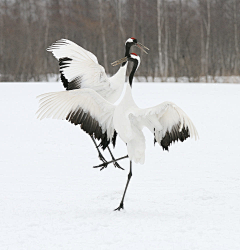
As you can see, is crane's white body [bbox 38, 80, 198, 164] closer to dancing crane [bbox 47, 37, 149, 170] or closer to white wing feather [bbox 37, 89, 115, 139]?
white wing feather [bbox 37, 89, 115, 139]

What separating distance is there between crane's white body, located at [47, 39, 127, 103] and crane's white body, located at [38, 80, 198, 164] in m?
0.94

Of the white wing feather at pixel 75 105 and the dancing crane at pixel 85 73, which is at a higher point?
the dancing crane at pixel 85 73

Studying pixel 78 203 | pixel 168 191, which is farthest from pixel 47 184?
pixel 168 191

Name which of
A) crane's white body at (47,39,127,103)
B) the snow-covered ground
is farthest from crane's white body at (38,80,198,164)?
crane's white body at (47,39,127,103)

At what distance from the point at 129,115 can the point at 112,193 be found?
109 centimetres

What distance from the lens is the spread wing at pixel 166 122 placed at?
11.1 feet

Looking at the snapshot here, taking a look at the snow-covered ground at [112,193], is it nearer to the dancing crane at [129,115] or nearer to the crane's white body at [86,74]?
the dancing crane at [129,115]

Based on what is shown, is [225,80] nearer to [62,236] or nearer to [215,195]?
[215,195]

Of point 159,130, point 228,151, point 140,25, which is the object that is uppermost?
point 140,25

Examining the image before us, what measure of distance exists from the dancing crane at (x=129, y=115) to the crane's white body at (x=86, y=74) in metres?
0.94

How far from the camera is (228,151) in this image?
22.1 feet

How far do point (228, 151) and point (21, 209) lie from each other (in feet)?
13.4

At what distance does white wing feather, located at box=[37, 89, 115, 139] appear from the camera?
3.84m

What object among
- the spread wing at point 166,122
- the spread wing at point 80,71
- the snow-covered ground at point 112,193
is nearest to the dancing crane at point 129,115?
the spread wing at point 166,122
